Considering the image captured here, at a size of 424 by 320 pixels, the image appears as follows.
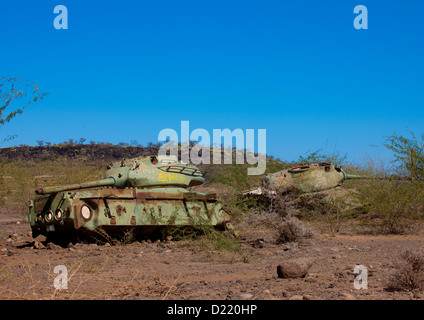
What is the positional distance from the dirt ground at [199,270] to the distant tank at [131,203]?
513mm

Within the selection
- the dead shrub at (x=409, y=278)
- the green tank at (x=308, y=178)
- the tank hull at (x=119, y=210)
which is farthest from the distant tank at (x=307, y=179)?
the dead shrub at (x=409, y=278)

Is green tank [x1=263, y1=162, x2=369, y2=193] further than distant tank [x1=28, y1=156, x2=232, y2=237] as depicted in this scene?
Yes

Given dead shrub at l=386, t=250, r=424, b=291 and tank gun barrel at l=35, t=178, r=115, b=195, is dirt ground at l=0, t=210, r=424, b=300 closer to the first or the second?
dead shrub at l=386, t=250, r=424, b=291

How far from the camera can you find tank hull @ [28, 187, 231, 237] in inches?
468

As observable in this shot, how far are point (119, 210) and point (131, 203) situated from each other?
1.31ft

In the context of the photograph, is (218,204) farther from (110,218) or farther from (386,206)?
(386,206)

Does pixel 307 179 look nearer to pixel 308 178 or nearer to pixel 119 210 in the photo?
Result: pixel 308 178

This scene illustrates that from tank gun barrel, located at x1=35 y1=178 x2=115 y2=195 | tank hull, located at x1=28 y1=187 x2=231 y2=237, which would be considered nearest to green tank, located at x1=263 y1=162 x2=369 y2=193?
tank hull, located at x1=28 y1=187 x2=231 y2=237

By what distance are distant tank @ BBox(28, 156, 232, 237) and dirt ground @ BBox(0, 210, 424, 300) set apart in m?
0.51

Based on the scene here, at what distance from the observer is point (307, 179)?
57.7ft

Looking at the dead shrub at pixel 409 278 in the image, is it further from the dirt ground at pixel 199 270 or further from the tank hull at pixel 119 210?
the tank hull at pixel 119 210

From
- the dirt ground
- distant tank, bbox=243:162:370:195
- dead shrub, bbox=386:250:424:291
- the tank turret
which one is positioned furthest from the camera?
distant tank, bbox=243:162:370:195

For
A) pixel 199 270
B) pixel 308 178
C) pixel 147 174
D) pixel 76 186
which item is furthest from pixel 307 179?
pixel 199 270

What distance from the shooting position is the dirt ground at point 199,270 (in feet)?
20.4
